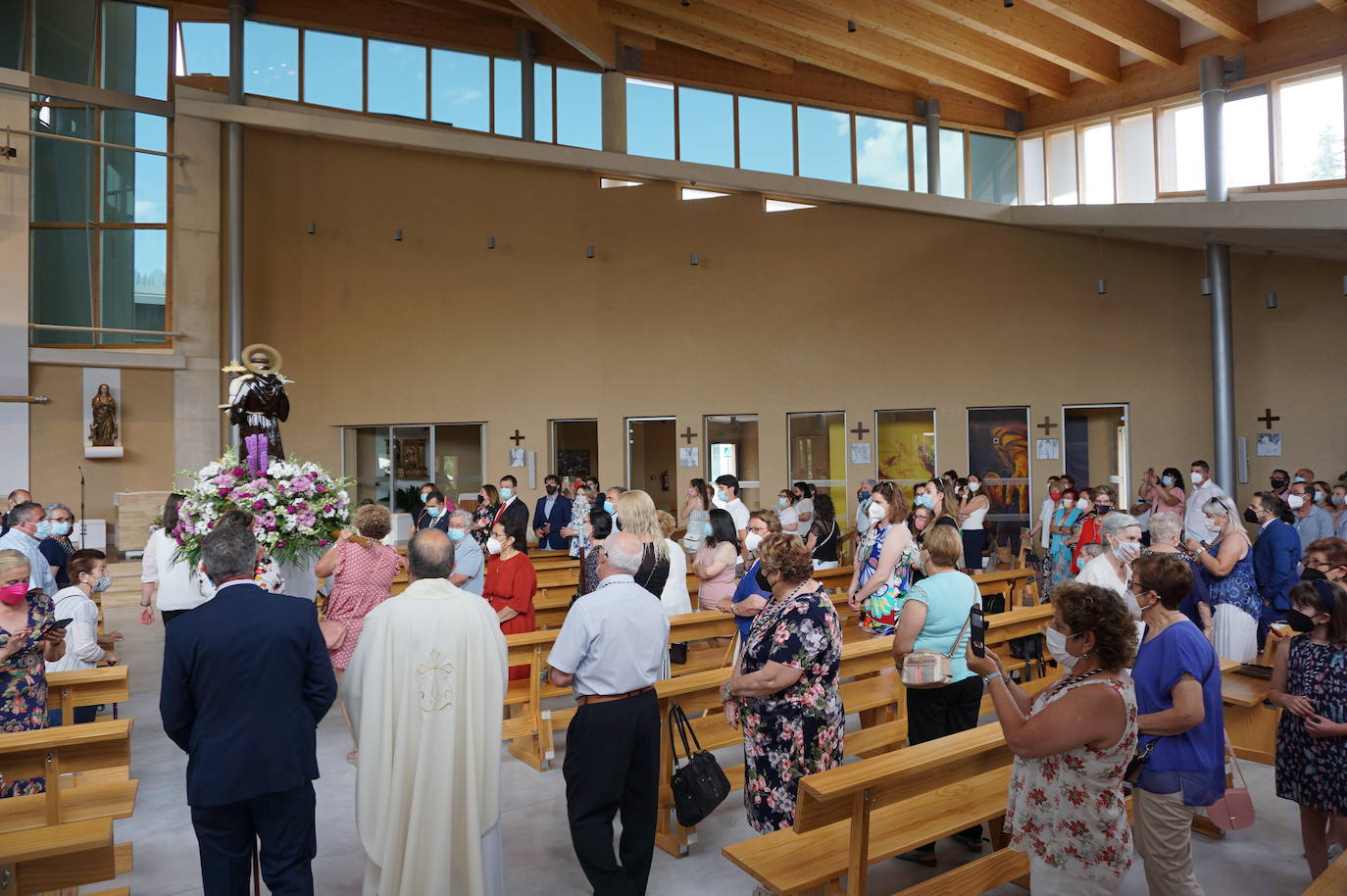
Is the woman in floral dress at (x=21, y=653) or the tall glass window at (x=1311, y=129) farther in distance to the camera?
the tall glass window at (x=1311, y=129)

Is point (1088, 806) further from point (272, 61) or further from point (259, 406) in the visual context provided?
point (272, 61)

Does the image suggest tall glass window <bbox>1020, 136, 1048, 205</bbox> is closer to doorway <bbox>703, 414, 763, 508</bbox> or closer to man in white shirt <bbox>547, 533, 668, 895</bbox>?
doorway <bbox>703, 414, 763, 508</bbox>

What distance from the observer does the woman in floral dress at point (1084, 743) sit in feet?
8.70

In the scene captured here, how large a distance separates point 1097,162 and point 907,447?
5095 mm

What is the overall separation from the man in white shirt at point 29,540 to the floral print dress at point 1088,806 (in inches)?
273

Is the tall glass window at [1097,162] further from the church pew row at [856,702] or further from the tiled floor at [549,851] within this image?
the tiled floor at [549,851]

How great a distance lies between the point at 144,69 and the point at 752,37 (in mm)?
10401

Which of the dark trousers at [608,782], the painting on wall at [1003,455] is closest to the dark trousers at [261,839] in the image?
the dark trousers at [608,782]

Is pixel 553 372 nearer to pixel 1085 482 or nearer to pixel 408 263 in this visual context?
pixel 408 263

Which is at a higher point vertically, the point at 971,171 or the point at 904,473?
the point at 971,171

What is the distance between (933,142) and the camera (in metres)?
14.1

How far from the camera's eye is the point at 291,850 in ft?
9.95

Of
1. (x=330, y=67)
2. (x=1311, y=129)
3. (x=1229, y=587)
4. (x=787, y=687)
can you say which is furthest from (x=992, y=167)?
(x=787, y=687)

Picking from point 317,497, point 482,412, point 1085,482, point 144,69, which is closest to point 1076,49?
point 1085,482
